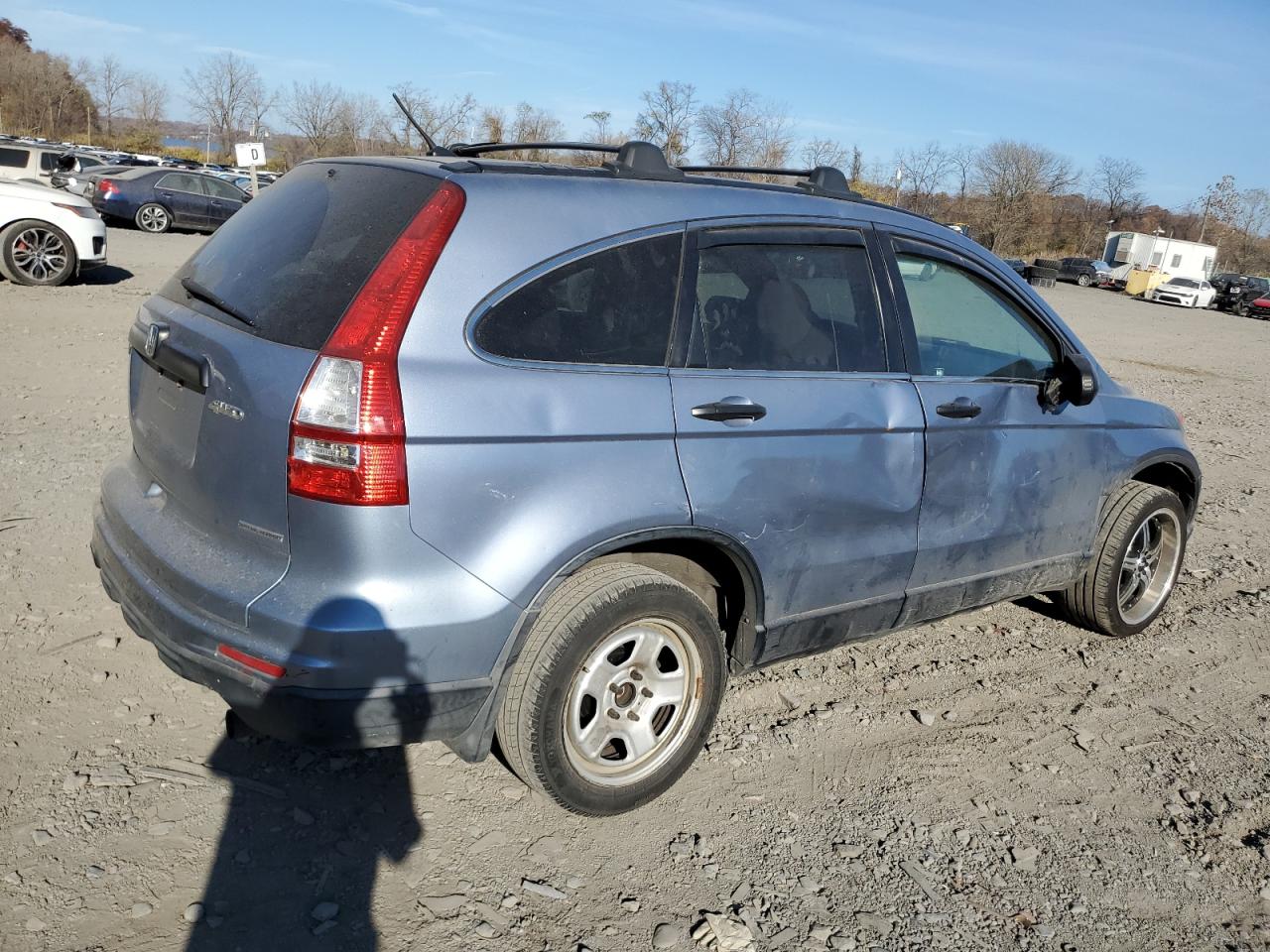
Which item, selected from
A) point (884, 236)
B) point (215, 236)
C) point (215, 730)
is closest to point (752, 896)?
point (215, 730)

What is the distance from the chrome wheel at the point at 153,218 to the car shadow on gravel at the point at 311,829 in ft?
78.1

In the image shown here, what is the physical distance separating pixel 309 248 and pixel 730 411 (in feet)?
4.29

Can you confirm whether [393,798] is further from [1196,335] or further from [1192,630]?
[1196,335]

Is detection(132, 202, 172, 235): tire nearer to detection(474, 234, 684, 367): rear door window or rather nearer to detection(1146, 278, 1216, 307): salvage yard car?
detection(474, 234, 684, 367): rear door window

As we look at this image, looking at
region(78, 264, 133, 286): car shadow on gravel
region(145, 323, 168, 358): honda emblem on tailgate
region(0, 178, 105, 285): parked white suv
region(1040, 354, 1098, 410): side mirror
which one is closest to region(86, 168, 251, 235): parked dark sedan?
region(78, 264, 133, 286): car shadow on gravel

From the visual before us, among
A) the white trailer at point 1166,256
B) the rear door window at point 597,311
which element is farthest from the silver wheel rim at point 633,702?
the white trailer at point 1166,256

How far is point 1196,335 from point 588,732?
28.1 meters

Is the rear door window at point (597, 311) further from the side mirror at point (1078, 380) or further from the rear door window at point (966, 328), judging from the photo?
the side mirror at point (1078, 380)

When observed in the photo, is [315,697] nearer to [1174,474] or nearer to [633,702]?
[633,702]

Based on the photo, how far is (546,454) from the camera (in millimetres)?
2697

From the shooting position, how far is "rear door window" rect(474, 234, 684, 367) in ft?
8.97

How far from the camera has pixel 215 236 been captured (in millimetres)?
3395

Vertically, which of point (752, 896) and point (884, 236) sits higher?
point (884, 236)

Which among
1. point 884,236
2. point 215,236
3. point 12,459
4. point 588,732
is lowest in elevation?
point 12,459
